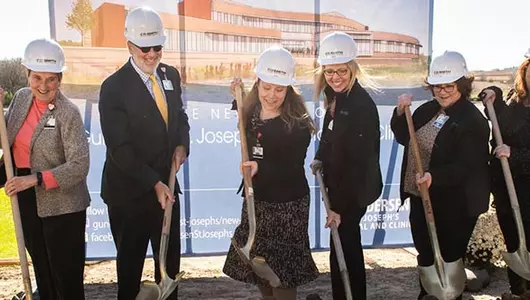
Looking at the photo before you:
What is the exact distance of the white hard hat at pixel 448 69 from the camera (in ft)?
11.8

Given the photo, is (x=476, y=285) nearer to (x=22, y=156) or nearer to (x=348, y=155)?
(x=348, y=155)

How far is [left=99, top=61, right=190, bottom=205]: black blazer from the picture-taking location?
3.20m

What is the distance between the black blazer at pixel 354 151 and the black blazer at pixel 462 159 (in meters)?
0.41

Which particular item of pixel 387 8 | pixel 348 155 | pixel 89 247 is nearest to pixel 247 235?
pixel 348 155

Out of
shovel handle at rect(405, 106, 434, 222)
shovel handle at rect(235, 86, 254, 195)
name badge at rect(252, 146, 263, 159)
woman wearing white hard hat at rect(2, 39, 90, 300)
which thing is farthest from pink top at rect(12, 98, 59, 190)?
shovel handle at rect(405, 106, 434, 222)

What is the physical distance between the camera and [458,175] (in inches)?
138

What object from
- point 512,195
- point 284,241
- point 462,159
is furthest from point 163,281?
point 512,195

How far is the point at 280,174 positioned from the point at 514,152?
1.73m

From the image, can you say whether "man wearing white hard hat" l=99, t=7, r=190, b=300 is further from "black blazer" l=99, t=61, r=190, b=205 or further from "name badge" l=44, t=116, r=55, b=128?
"name badge" l=44, t=116, r=55, b=128

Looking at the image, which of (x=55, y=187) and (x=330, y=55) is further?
(x=330, y=55)

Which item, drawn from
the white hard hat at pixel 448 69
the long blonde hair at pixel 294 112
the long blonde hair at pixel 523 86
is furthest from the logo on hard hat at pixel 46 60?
the long blonde hair at pixel 523 86

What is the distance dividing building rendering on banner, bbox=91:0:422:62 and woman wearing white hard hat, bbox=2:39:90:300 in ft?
5.87

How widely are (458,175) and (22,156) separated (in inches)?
105

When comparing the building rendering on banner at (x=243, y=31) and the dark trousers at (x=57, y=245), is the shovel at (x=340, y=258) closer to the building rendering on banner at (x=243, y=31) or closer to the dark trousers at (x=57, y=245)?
the dark trousers at (x=57, y=245)
